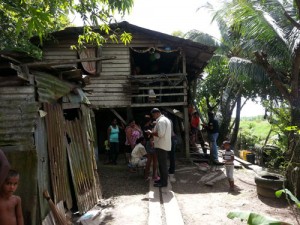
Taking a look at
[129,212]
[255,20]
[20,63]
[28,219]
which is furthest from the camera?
[255,20]

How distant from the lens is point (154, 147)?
24.3 feet

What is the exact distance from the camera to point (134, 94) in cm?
1205

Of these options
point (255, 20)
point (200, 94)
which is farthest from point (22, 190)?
point (200, 94)

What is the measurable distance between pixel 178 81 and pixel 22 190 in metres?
8.39

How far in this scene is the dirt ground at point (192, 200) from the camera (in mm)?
5761

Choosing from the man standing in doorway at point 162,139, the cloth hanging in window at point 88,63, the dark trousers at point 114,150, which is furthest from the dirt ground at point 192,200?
the cloth hanging in window at point 88,63

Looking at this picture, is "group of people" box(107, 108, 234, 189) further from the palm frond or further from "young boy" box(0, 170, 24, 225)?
the palm frond

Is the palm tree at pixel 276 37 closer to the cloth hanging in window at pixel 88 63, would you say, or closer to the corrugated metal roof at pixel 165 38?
the corrugated metal roof at pixel 165 38

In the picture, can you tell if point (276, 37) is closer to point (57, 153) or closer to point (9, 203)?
point (57, 153)

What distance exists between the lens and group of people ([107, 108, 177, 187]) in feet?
23.2

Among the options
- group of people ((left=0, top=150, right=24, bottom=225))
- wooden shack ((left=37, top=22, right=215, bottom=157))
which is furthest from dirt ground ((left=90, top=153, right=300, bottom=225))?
wooden shack ((left=37, top=22, right=215, bottom=157))

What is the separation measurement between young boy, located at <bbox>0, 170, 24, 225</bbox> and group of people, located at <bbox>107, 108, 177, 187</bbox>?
4.02m

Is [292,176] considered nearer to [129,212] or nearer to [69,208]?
[129,212]

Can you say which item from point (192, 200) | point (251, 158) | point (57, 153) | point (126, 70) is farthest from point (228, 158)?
point (251, 158)
